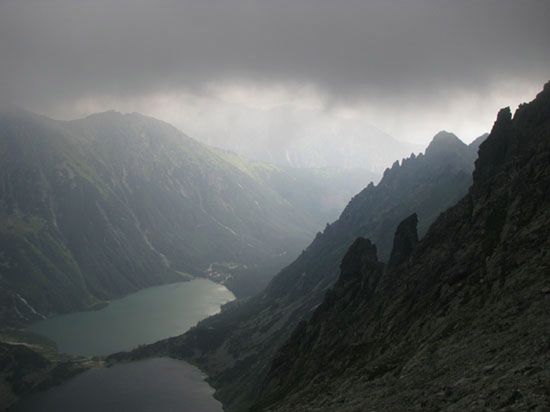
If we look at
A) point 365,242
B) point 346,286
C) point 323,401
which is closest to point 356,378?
point 323,401

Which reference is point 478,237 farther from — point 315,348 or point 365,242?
point 365,242

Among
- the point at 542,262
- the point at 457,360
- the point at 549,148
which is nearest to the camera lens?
the point at 457,360

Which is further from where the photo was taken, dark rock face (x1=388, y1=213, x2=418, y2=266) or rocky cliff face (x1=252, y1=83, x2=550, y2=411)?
dark rock face (x1=388, y1=213, x2=418, y2=266)

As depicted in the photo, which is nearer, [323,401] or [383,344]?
[323,401]

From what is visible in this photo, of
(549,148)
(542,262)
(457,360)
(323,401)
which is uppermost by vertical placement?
(549,148)

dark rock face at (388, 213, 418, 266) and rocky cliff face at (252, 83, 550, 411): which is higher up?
dark rock face at (388, 213, 418, 266)
